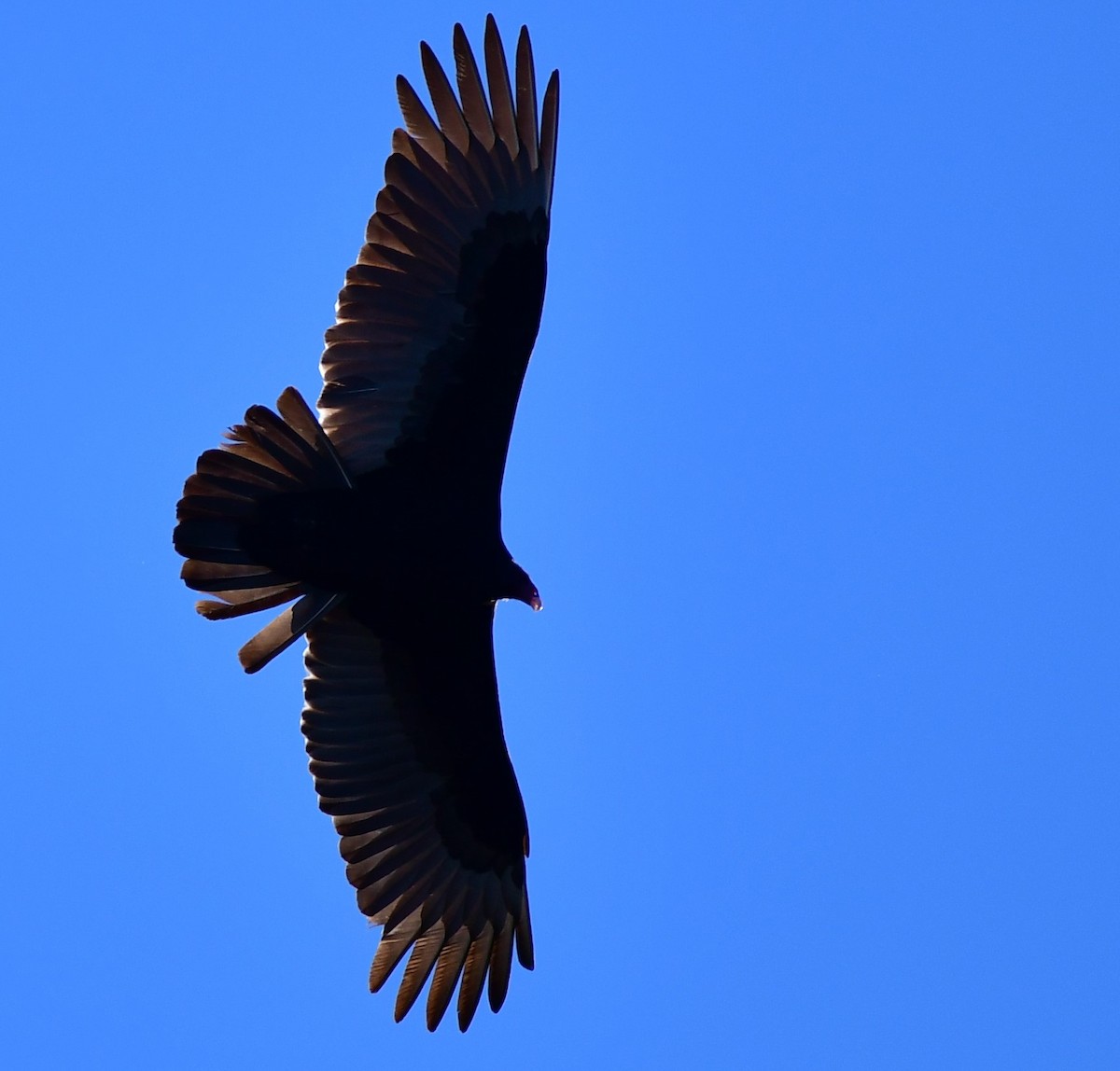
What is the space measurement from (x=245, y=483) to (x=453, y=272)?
1.24 metres

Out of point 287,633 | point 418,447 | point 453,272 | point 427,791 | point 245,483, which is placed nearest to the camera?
point 245,483

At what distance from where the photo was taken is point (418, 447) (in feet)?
24.4

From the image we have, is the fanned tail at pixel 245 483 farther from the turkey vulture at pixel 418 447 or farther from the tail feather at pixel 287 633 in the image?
the tail feather at pixel 287 633

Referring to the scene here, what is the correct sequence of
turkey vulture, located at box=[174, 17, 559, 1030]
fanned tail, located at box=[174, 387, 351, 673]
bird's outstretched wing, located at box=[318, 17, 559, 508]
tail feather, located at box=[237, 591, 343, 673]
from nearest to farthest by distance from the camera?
fanned tail, located at box=[174, 387, 351, 673] < turkey vulture, located at box=[174, 17, 559, 1030] < bird's outstretched wing, located at box=[318, 17, 559, 508] < tail feather, located at box=[237, 591, 343, 673]

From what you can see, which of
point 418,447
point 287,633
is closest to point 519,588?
point 418,447

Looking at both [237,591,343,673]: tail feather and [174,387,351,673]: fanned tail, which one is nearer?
[174,387,351,673]: fanned tail

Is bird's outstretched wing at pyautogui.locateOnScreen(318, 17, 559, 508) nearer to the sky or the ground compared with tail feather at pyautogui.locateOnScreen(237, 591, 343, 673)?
nearer to the sky

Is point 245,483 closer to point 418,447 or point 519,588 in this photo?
point 418,447

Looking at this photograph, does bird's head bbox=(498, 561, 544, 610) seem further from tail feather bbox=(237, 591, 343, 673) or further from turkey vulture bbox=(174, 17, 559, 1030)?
tail feather bbox=(237, 591, 343, 673)

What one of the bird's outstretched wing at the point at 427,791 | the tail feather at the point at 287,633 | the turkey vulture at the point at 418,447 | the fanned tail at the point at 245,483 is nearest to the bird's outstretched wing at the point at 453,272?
the turkey vulture at the point at 418,447

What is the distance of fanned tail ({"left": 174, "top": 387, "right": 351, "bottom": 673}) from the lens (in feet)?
23.2

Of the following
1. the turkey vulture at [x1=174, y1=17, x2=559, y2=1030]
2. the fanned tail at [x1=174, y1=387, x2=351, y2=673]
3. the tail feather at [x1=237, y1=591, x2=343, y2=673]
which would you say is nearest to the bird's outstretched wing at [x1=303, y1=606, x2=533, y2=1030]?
the turkey vulture at [x1=174, y1=17, x2=559, y2=1030]

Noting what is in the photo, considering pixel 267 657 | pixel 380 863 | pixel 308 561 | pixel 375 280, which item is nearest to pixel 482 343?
pixel 375 280

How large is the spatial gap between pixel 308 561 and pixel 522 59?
2269 mm
